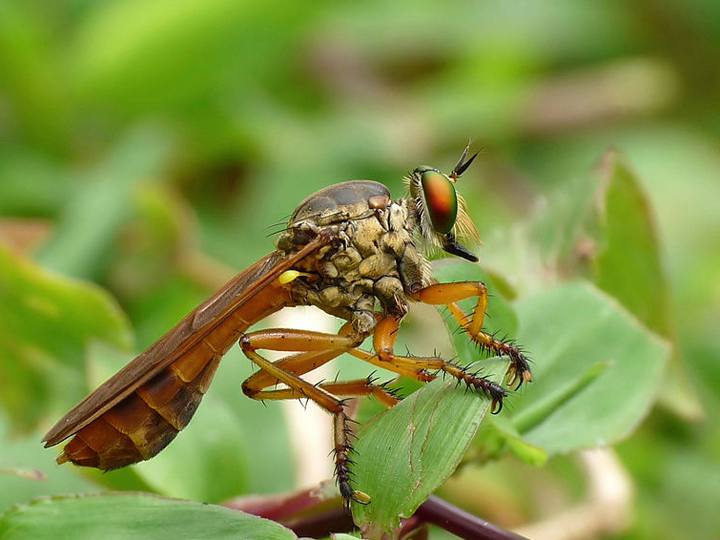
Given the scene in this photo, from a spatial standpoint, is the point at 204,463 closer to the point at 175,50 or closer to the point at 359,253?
the point at 359,253

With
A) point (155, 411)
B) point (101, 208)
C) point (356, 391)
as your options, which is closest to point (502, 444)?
point (356, 391)

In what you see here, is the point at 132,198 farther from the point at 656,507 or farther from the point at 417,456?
the point at 417,456

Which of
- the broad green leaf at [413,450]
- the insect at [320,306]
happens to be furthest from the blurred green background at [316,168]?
the broad green leaf at [413,450]

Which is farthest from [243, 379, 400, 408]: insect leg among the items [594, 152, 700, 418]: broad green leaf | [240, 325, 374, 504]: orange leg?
[594, 152, 700, 418]: broad green leaf

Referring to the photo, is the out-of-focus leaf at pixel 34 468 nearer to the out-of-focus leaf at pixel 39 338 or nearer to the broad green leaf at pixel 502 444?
the out-of-focus leaf at pixel 39 338

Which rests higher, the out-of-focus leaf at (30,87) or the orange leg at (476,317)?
the out-of-focus leaf at (30,87)

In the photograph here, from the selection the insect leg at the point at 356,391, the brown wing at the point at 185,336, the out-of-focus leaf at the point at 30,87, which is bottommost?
the insect leg at the point at 356,391

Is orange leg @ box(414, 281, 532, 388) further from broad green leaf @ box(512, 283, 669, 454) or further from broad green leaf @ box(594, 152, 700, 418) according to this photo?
broad green leaf @ box(594, 152, 700, 418)

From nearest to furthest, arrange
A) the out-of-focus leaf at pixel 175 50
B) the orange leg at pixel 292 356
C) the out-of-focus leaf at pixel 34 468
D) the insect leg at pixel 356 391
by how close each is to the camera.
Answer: the insect leg at pixel 356 391 → the out-of-focus leaf at pixel 34 468 → the orange leg at pixel 292 356 → the out-of-focus leaf at pixel 175 50
